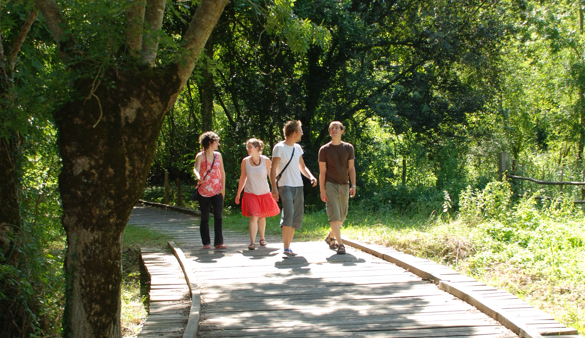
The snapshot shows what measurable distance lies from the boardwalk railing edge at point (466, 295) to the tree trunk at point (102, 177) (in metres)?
3.47

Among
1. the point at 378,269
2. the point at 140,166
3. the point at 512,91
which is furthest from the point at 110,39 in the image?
the point at 512,91

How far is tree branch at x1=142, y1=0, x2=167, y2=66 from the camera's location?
13.3ft

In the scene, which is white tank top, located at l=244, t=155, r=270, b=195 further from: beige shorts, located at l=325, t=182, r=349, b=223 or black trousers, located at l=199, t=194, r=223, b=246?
beige shorts, located at l=325, t=182, r=349, b=223

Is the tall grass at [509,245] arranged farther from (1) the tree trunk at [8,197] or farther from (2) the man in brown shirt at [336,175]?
(1) the tree trunk at [8,197]

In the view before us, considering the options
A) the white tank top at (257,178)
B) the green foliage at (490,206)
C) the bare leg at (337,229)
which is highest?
the white tank top at (257,178)

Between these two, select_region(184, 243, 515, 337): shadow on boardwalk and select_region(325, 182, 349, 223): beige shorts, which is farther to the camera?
select_region(325, 182, 349, 223): beige shorts

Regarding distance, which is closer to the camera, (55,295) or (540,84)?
(55,295)

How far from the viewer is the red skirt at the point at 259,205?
872 centimetres

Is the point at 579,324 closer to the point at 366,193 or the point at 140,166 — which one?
the point at 140,166

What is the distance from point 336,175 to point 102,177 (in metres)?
4.63

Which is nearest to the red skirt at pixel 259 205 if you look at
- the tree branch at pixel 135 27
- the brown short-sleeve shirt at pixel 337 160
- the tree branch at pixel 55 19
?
the brown short-sleeve shirt at pixel 337 160

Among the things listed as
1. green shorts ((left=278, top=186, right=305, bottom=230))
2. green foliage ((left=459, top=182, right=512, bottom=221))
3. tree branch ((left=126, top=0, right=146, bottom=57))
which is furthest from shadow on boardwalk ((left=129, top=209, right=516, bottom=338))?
green foliage ((left=459, top=182, right=512, bottom=221))

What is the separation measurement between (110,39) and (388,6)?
14.7 m

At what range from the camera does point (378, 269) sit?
717cm
